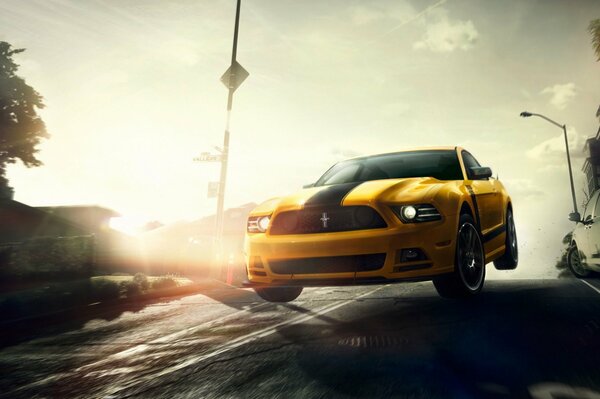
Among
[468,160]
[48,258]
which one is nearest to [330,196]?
[468,160]

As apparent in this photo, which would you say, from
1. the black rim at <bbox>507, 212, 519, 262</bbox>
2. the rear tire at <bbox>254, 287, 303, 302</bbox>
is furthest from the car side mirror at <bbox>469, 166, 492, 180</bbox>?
the rear tire at <bbox>254, 287, 303, 302</bbox>

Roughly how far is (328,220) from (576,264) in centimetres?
856

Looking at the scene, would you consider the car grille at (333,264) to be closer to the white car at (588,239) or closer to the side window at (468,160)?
the side window at (468,160)

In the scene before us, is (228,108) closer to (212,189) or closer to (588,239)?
(212,189)

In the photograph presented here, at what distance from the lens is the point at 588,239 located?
9.09m

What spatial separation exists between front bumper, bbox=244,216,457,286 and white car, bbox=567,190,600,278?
510 cm

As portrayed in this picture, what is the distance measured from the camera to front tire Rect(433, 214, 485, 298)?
16.7ft

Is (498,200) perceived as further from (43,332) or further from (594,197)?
(43,332)

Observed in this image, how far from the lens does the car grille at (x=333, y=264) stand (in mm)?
4641

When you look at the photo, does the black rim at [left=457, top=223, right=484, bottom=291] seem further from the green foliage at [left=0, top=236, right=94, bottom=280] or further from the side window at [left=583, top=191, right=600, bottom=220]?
the green foliage at [left=0, top=236, right=94, bottom=280]

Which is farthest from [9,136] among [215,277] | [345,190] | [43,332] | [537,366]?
[537,366]

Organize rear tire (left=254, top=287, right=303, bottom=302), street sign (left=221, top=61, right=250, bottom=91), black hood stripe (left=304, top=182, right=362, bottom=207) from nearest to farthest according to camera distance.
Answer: black hood stripe (left=304, top=182, right=362, bottom=207) < rear tire (left=254, top=287, right=303, bottom=302) < street sign (left=221, top=61, right=250, bottom=91)

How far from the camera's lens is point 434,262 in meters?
4.70

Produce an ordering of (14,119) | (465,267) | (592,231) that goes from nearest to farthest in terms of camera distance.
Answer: (465,267) → (592,231) → (14,119)
